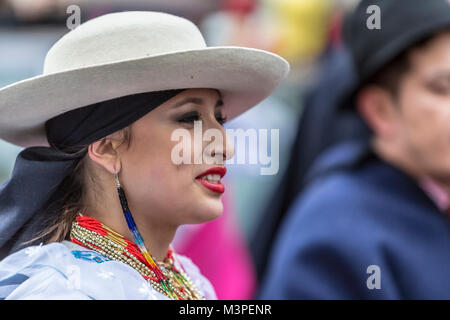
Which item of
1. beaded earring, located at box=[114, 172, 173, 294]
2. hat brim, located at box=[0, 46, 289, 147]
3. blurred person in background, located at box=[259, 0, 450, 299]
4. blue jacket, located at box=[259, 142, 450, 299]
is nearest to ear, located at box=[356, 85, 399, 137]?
blurred person in background, located at box=[259, 0, 450, 299]

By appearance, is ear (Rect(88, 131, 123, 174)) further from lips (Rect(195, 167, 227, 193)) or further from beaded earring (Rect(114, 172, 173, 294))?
lips (Rect(195, 167, 227, 193))

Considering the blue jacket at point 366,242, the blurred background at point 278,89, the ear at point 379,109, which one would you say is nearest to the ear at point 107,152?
the blue jacket at point 366,242

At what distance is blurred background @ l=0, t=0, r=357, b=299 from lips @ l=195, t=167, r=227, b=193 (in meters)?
Result: 2.27

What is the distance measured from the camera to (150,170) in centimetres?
123

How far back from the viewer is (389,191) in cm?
284

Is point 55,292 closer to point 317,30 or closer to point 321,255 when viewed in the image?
point 321,255

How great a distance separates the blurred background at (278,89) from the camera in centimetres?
371

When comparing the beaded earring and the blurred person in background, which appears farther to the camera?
the blurred person in background

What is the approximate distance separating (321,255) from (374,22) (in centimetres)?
98

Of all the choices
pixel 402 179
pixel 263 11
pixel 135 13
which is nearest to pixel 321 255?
pixel 402 179

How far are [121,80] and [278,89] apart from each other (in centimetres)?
306

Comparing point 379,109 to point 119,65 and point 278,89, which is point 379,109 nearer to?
point 278,89

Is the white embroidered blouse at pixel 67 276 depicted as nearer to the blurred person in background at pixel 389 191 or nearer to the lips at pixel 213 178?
the lips at pixel 213 178

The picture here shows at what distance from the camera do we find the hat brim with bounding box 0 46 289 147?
1166 millimetres
